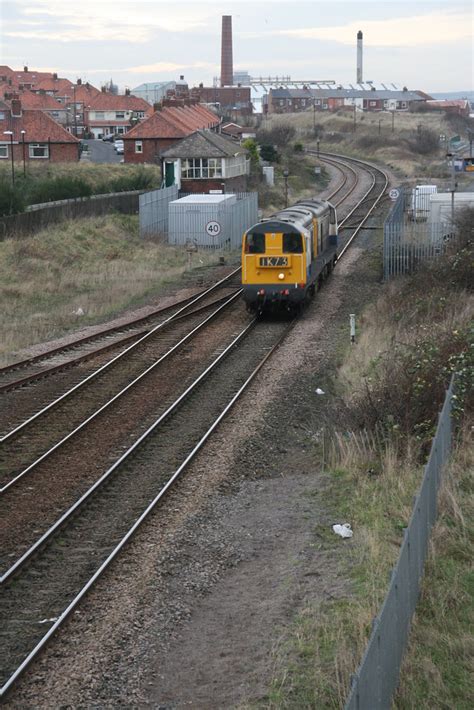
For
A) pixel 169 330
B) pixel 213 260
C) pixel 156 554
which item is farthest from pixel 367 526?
pixel 213 260

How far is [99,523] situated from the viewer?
39.0ft

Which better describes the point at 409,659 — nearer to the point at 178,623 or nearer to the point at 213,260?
the point at 178,623

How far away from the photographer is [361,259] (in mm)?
36406

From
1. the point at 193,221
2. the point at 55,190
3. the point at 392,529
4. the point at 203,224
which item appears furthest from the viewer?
the point at 55,190

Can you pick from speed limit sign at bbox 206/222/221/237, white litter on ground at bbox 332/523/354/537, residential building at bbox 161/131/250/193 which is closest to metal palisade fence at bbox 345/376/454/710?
white litter on ground at bbox 332/523/354/537

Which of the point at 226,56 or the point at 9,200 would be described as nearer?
the point at 9,200

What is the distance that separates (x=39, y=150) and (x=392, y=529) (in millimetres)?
58553

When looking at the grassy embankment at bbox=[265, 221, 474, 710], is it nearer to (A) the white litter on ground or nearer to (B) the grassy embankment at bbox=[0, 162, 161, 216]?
(A) the white litter on ground

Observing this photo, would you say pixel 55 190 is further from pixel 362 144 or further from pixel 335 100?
pixel 335 100

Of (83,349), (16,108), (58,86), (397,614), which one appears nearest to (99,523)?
(397,614)

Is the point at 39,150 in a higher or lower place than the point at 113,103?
lower

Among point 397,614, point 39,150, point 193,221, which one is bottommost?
point 397,614

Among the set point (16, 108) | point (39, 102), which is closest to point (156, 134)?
point (16, 108)

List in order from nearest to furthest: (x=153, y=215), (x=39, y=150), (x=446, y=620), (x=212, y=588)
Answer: (x=446, y=620)
(x=212, y=588)
(x=153, y=215)
(x=39, y=150)
